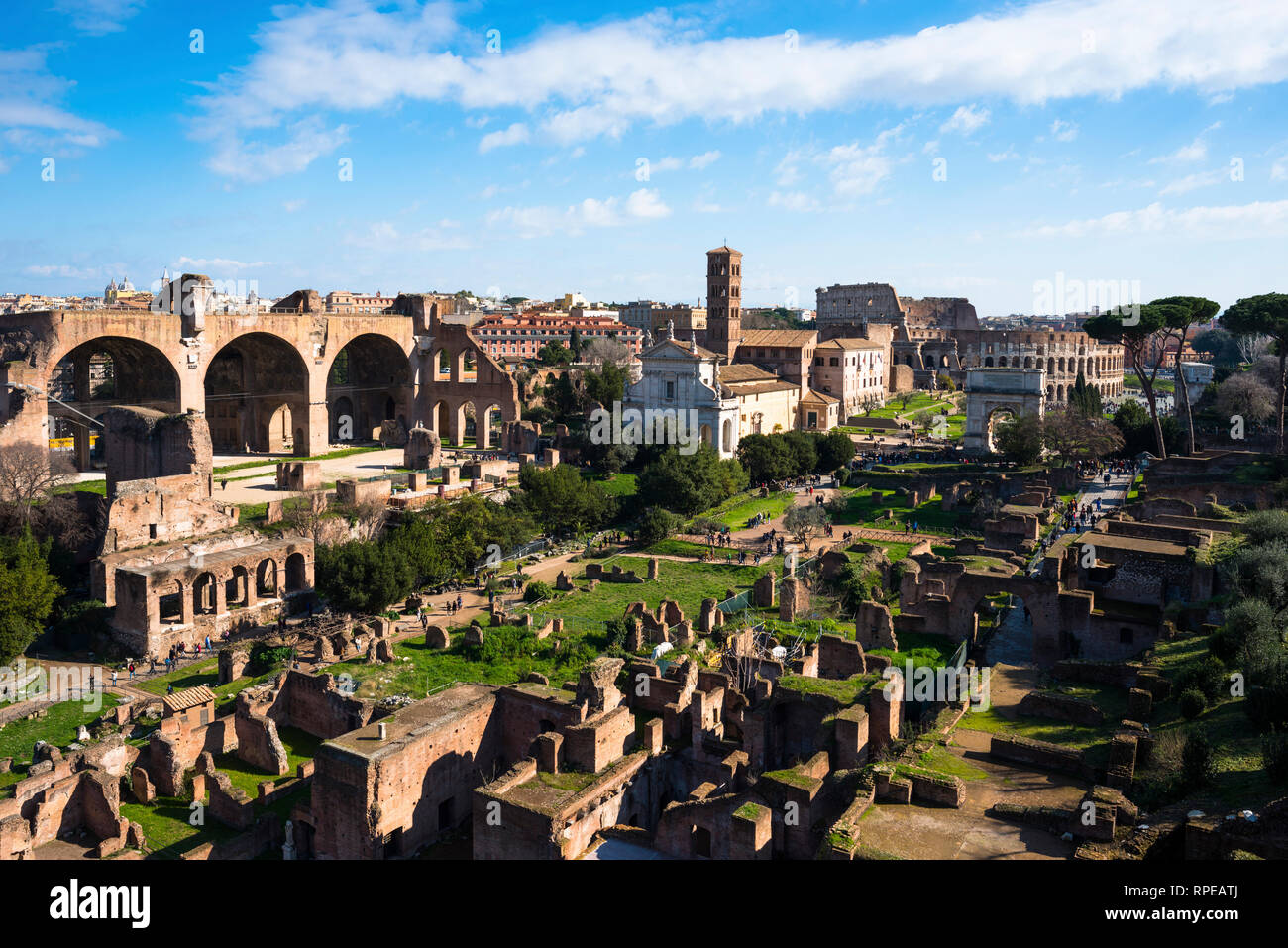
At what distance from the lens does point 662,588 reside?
32531mm

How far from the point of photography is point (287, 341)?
165ft

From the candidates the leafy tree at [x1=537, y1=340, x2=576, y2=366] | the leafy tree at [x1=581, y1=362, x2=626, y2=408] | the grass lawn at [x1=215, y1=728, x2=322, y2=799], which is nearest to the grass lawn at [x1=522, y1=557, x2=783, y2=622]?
the grass lawn at [x1=215, y1=728, x2=322, y2=799]

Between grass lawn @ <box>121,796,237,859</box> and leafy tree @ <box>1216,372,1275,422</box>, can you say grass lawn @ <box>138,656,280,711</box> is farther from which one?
leafy tree @ <box>1216,372,1275,422</box>

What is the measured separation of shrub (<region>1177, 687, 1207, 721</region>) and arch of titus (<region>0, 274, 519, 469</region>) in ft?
127

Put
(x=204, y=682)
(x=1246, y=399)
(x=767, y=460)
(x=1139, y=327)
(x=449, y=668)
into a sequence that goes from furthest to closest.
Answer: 1. (x=1246, y=399)
2. (x=767, y=460)
3. (x=1139, y=327)
4. (x=204, y=682)
5. (x=449, y=668)

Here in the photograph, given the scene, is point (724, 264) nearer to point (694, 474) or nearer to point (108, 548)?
point (694, 474)

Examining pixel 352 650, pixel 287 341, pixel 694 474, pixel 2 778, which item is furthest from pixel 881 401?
pixel 2 778

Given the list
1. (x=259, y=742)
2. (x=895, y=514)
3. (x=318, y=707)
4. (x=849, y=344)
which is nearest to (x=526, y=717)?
(x=318, y=707)

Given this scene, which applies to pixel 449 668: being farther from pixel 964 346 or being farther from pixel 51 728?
pixel 964 346

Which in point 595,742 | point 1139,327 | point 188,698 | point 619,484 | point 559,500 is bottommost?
point 188,698

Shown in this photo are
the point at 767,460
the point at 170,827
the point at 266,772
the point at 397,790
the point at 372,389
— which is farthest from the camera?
the point at 372,389

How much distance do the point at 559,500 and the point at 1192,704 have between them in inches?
1045

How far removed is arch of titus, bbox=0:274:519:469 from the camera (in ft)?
130
